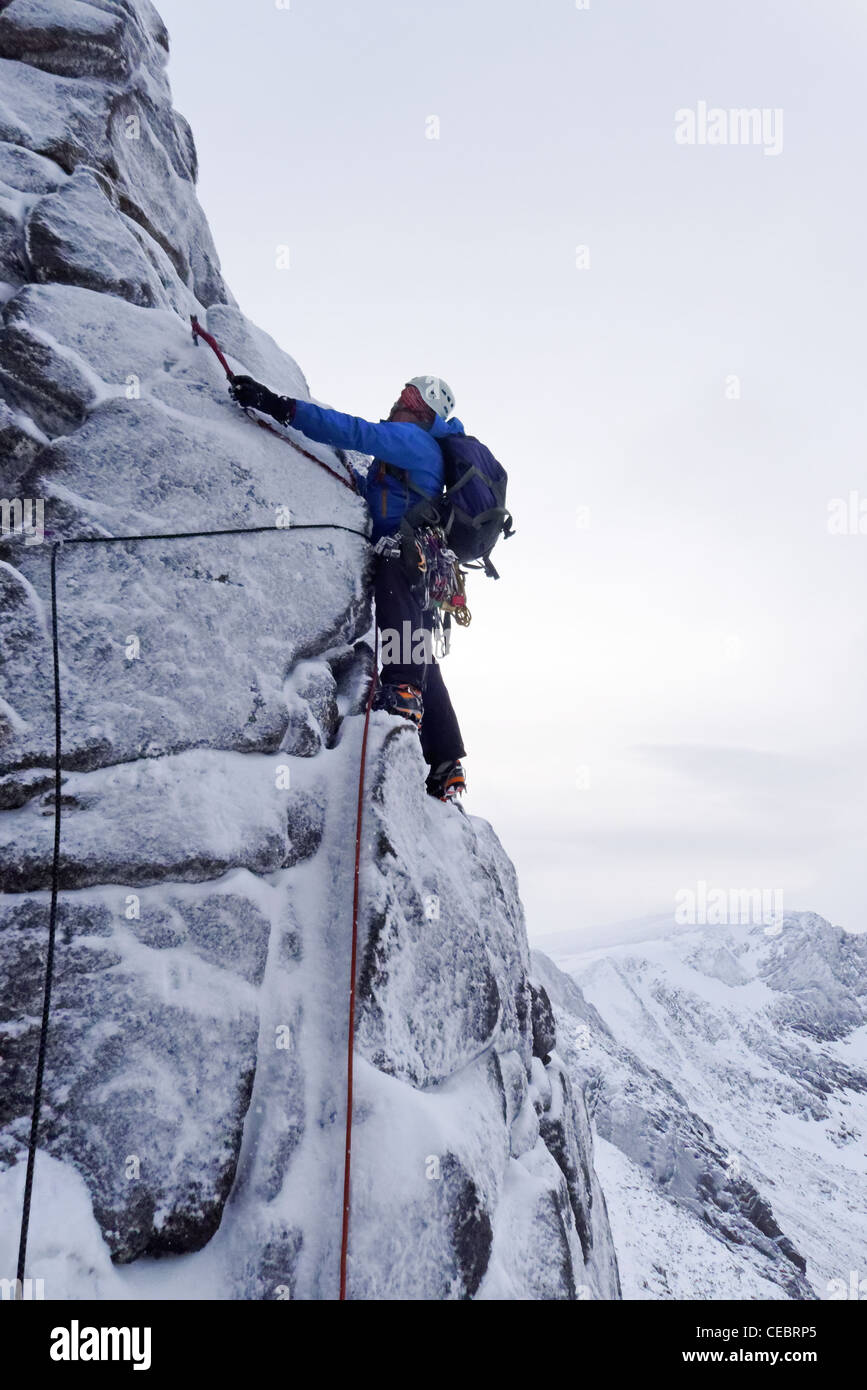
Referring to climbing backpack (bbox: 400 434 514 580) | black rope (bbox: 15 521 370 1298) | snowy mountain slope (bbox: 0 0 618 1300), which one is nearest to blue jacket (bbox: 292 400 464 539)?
climbing backpack (bbox: 400 434 514 580)

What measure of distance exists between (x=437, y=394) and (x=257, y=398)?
2.01m

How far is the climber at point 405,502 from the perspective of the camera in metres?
6.24

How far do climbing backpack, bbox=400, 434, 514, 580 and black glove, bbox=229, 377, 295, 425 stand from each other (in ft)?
4.28

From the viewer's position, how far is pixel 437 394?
286 inches

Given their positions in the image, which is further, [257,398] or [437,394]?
[437,394]

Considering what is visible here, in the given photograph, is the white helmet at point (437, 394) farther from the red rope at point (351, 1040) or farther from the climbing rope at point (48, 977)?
the climbing rope at point (48, 977)

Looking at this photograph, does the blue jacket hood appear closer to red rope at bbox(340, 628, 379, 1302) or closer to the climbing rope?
red rope at bbox(340, 628, 379, 1302)

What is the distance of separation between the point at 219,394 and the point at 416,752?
3429mm

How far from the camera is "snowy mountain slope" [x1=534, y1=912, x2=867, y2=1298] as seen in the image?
4066cm
